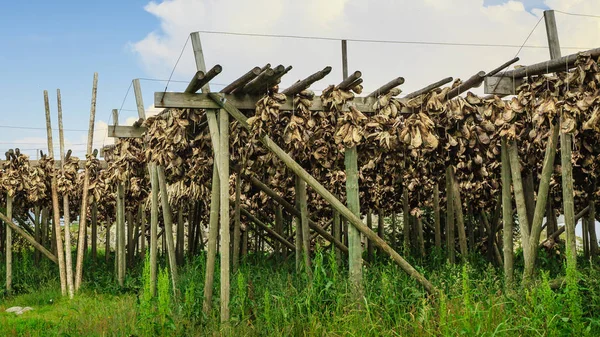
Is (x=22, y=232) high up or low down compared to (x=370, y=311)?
up

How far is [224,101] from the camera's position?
764 cm

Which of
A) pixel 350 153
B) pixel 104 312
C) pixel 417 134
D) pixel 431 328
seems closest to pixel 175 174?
pixel 104 312

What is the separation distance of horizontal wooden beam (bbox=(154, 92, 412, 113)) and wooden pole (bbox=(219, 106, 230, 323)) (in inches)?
7.6

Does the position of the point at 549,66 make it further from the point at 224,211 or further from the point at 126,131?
the point at 126,131

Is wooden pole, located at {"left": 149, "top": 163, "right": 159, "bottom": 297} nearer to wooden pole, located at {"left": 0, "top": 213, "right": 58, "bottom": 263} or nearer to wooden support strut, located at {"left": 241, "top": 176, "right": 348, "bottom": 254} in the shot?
wooden support strut, located at {"left": 241, "top": 176, "right": 348, "bottom": 254}

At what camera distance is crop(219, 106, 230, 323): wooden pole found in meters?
7.52

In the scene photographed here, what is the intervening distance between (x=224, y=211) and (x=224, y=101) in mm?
1302

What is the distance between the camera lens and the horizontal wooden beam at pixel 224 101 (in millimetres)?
7564

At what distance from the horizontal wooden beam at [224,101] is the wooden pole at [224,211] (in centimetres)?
19

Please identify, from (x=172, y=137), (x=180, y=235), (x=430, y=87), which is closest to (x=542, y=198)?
(x=430, y=87)

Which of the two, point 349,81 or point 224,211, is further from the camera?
point 224,211

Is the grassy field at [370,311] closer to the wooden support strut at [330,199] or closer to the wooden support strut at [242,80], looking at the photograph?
the wooden support strut at [330,199]

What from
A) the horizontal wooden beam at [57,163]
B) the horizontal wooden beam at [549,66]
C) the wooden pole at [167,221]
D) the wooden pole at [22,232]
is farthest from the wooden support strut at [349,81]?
the wooden pole at [22,232]

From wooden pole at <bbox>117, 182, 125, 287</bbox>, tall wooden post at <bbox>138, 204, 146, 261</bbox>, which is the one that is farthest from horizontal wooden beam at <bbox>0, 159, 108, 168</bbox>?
tall wooden post at <bbox>138, 204, 146, 261</bbox>
